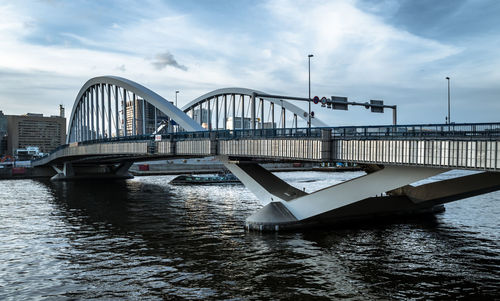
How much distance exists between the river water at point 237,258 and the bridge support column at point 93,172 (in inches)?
2231

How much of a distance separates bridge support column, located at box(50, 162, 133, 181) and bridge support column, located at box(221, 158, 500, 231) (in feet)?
221

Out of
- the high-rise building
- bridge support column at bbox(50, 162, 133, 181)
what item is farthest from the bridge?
bridge support column at bbox(50, 162, 133, 181)

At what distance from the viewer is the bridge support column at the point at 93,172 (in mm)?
98881

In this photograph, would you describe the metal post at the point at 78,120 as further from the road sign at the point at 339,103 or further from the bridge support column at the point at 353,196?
the road sign at the point at 339,103

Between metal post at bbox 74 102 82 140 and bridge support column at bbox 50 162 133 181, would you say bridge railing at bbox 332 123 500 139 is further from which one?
metal post at bbox 74 102 82 140

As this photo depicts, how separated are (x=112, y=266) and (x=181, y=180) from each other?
6336 cm

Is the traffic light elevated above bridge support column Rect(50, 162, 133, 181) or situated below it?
above

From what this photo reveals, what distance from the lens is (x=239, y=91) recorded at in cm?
6744

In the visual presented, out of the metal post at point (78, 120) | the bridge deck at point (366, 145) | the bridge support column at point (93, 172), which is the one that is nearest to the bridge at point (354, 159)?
the bridge deck at point (366, 145)

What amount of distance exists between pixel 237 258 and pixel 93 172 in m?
85.4

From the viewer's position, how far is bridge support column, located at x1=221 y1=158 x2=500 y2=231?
97.7 ft

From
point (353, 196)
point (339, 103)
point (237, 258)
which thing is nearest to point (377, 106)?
point (339, 103)

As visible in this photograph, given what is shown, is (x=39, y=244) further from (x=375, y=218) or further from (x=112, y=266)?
(x=375, y=218)

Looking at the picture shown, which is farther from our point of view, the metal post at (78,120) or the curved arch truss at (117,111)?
the metal post at (78,120)
